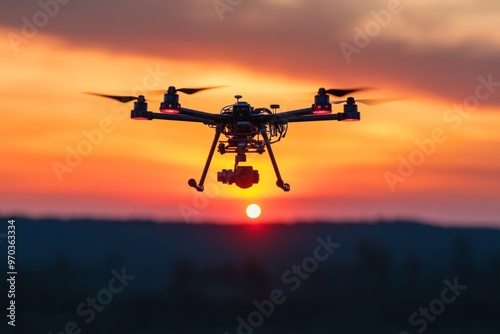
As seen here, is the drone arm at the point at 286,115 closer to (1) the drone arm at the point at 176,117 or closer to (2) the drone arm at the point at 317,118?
(2) the drone arm at the point at 317,118

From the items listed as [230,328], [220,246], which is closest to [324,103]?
[230,328]

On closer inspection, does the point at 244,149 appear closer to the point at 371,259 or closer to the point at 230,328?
the point at 230,328
